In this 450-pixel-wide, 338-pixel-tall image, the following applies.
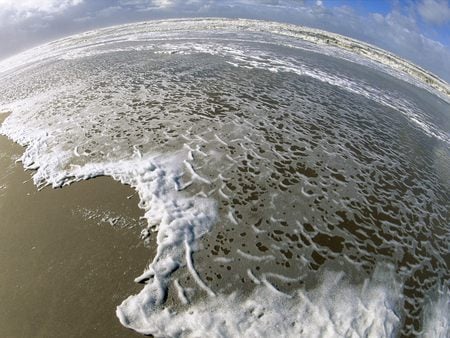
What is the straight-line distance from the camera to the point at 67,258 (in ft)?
23.6

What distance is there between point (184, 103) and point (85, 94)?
6.50 meters

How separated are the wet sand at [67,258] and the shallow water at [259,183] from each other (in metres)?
0.45

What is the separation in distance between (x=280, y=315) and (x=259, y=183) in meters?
4.56

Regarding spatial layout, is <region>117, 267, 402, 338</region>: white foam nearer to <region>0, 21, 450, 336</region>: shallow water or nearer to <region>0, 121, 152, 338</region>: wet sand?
<region>0, 21, 450, 336</region>: shallow water

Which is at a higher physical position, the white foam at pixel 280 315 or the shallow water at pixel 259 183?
the white foam at pixel 280 315

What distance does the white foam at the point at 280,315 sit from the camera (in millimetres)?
5793

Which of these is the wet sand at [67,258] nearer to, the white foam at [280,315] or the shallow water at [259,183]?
the shallow water at [259,183]

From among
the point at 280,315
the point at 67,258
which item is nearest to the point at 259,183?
the point at 280,315

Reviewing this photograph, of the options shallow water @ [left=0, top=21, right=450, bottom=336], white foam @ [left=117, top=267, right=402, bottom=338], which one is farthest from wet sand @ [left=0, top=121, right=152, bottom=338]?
white foam @ [left=117, top=267, right=402, bottom=338]

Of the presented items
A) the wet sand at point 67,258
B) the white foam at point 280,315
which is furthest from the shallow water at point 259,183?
the wet sand at point 67,258

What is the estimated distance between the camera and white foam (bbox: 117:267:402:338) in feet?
19.0

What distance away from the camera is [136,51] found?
31906 mm

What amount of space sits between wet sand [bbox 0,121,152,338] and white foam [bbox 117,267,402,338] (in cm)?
64

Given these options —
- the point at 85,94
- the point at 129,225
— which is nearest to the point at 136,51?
the point at 85,94
